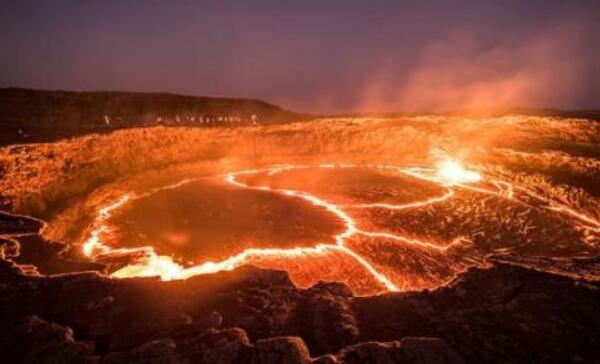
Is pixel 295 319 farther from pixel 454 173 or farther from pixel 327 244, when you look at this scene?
pixel 454 173

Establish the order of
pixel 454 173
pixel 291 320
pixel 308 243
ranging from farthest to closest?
1. pixel 454 173
2. pixel 308 243
3. pixel 291 320

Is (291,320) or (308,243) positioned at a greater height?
(291,320)

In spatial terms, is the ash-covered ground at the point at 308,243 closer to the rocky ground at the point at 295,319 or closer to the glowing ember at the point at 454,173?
the rocky ground at the point at 295,319

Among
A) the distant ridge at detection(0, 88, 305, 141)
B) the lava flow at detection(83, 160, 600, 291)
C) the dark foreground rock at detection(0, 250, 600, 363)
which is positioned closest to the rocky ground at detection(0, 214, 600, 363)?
the dark foreground rock at detection(0, 250, 600, 363)

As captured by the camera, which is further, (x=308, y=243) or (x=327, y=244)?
(x=308, y=243)

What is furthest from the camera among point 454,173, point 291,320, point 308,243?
point 454,173

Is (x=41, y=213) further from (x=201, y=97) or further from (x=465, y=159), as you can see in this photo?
(x=201, y=97)

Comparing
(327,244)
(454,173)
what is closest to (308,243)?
(327,244)
